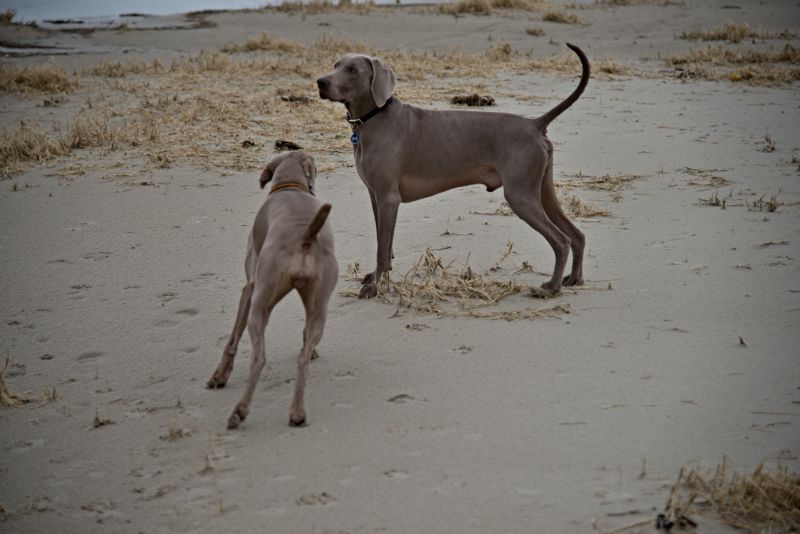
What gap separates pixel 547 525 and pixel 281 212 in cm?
201

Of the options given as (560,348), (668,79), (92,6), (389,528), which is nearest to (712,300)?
(560,348)

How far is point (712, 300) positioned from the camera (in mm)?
5113

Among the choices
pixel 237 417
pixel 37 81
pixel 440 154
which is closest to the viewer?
pixel 237 417

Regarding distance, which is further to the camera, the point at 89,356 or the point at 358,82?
the point at 358,82

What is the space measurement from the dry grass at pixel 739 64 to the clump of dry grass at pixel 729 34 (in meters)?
1.05

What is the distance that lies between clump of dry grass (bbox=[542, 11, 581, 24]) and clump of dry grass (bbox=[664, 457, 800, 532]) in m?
17.2

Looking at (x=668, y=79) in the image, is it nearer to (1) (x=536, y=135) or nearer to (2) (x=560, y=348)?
(1) (x=536, y=135)

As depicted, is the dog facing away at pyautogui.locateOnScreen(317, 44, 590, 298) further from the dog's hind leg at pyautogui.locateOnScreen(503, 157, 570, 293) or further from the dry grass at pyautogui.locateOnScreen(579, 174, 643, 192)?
the dry grass at pyautogui.locateOnScreen(579, 174, 643, 192)

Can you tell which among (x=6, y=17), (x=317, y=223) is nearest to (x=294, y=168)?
(x=317, y=223)

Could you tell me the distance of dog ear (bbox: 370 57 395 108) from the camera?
565cm

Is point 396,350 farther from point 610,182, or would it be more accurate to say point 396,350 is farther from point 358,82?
point 610,182

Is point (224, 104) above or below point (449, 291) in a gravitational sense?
above

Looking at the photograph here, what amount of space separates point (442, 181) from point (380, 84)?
758 millimetres

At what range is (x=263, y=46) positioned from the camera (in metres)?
15.9
